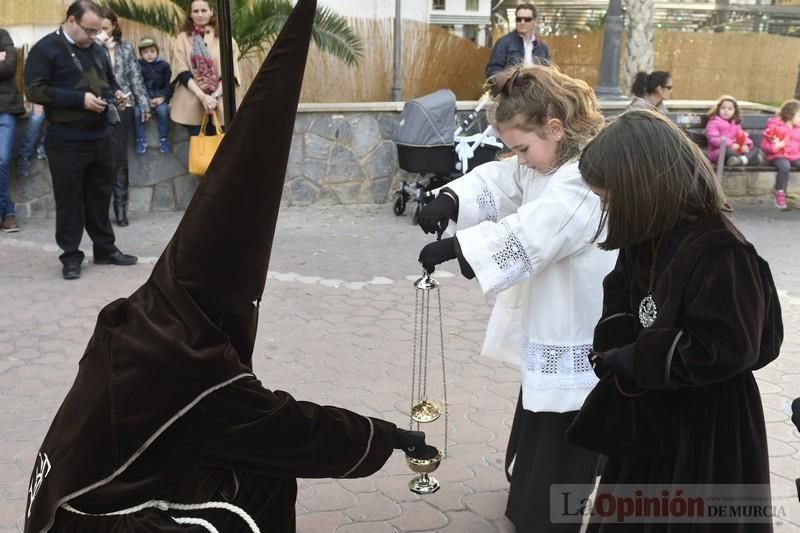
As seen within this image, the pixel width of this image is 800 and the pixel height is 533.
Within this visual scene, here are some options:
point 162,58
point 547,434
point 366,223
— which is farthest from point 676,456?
point 162,58

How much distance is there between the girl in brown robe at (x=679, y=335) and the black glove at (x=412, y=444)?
44 cm

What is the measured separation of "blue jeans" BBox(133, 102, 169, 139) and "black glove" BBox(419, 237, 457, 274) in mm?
6741

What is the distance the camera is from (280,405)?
2217mm

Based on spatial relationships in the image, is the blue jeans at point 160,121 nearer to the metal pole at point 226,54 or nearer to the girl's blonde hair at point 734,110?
the girl's blonde hair at point 734,110

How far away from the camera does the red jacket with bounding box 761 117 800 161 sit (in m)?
10.4

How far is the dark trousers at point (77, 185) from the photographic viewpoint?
6961 mm

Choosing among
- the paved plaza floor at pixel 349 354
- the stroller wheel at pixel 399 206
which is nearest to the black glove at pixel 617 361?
the paved plaza floor at pixel 349 354

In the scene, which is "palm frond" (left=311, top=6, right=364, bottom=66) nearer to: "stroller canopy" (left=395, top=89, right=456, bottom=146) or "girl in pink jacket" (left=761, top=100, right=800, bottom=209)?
"stroller canopy" (left=395, top=89, right=456, bottom=146)

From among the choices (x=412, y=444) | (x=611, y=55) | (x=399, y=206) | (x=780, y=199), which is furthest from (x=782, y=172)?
(x=412, y=444)

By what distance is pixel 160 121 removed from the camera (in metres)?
9.27

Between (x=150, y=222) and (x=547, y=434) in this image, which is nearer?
(x=547, y=434)

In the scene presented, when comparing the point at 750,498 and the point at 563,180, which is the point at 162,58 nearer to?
the point at 563,180

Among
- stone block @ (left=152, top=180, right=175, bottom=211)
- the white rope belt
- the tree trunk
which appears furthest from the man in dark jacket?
the tree trunk

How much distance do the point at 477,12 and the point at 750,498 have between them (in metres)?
12.9
